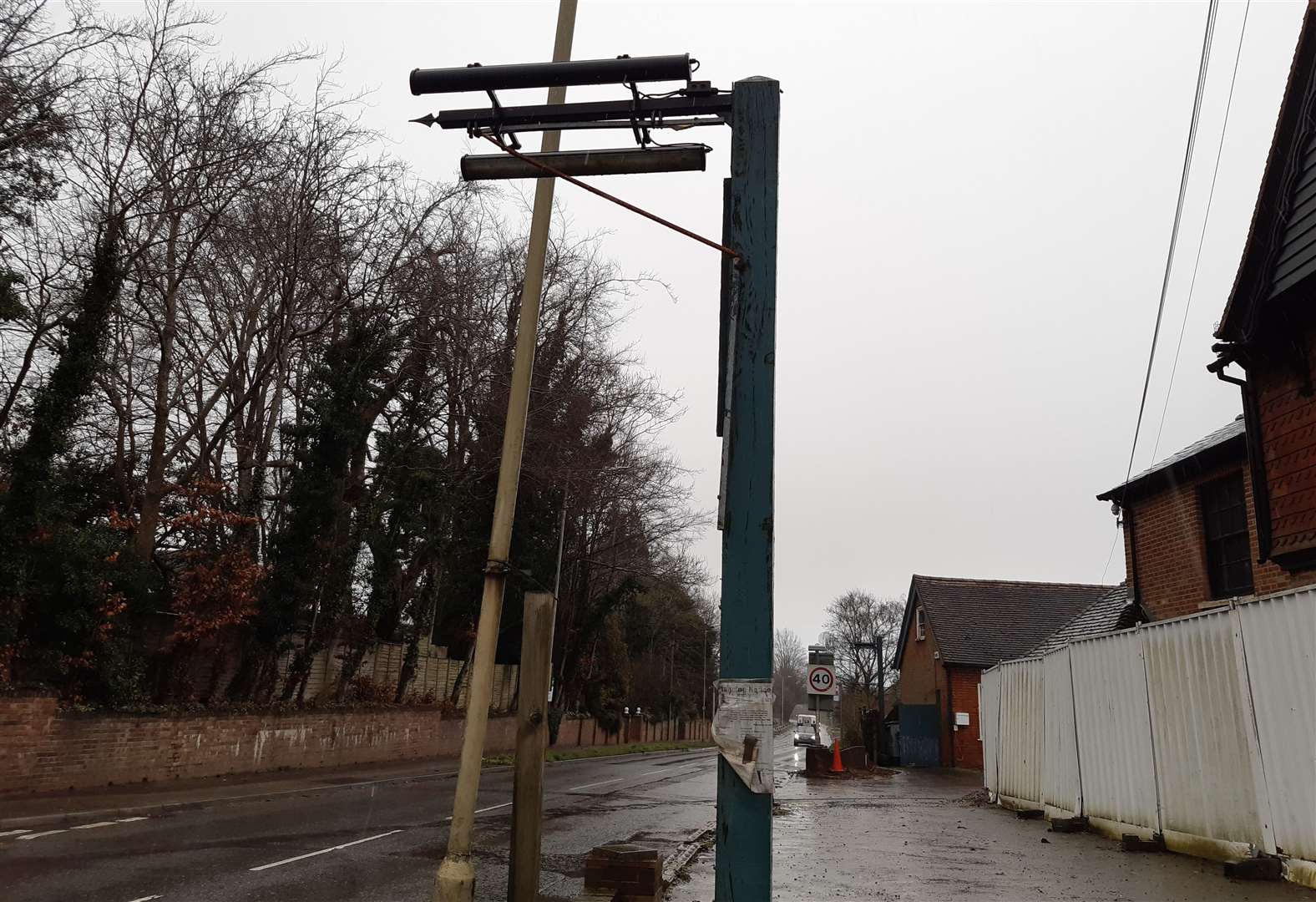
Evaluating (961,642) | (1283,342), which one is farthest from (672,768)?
(1283,342)

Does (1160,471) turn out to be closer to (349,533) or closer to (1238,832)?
(1238,832)

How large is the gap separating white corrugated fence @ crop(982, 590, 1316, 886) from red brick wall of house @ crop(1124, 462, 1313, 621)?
8.51ft

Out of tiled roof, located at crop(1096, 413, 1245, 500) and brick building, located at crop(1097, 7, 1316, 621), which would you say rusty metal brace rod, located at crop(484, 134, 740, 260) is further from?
tiled roof, located at crop(1096, 413, 1245, 500)

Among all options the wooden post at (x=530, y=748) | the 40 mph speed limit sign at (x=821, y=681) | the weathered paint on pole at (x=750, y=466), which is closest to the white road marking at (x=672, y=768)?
the 40 mph speed limit sign at (x=821, y=681)

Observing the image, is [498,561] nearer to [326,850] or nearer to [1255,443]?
[326,850]

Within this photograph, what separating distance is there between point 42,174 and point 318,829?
478 inches

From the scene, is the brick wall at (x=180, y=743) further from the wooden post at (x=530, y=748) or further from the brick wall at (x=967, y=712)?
the brick wall at (x=967, y=712)

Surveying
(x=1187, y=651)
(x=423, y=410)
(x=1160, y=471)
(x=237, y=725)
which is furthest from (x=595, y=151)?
(x=423, y=410)

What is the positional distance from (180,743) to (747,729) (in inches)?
637

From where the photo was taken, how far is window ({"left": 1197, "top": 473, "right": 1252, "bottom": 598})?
1322 cm

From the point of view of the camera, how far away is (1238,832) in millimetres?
8453

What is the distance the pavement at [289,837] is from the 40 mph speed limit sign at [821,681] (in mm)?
4879

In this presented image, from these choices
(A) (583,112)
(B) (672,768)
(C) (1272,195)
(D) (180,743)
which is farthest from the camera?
(B) (672,768)

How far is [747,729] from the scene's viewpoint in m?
4.39
